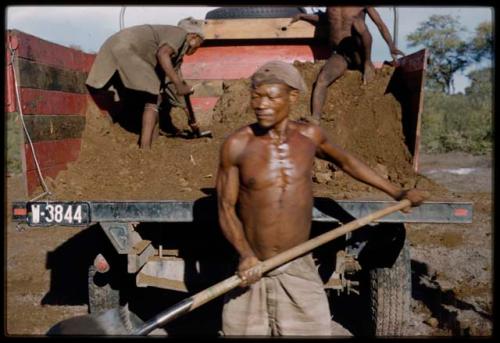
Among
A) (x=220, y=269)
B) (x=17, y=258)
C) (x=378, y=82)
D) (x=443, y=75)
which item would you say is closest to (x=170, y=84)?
(x=378, y=82)

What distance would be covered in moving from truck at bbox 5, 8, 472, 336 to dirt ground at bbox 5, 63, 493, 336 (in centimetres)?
16

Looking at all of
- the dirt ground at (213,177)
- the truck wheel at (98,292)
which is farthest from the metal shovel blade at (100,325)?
the truck wheel at (98,292)

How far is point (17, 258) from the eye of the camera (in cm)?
629

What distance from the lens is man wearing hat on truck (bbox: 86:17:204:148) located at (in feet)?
16.3

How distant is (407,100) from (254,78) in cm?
240

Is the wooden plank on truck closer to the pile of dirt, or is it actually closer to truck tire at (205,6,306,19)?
the pile of dirt

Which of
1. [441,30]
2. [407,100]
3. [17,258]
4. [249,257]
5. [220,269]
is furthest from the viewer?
[441,30]

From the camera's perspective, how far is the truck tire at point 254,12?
6.57 metres

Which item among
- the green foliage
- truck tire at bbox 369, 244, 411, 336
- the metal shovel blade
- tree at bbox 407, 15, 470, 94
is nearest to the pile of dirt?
truck tire at bbox 369, 244, 411, 336

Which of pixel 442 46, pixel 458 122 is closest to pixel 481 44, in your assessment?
pixel 442 46

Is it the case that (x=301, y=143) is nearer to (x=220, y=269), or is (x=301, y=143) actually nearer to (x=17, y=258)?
(x=220, y=269)

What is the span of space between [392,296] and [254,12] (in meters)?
3.82

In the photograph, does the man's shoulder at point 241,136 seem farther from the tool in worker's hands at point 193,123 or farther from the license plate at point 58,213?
the tool in worker's hands at point 193,123

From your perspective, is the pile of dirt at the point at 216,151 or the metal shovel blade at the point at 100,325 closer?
the metal shovel blade at the point at 100,325
